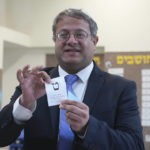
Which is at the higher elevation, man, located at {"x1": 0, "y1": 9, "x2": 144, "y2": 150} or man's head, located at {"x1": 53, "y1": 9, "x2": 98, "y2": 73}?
man's head, located at {"x1": 53, "y1": 9, "x2": 98, "y2": 73}

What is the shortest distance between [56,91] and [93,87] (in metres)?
0.24

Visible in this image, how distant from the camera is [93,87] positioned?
137 centimetres

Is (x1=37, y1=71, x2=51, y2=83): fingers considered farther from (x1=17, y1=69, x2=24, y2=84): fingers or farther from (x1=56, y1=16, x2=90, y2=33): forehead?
(x1=56, y1=16, x2=90, y2=33): forehead

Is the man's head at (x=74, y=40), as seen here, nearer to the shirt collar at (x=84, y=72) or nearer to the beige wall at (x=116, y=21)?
the shirt collar at (x=84, y=72)

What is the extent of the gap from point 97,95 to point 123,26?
11.0ft

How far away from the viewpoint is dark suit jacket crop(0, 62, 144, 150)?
1.22 meters

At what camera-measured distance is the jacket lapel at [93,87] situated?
1.32 metres

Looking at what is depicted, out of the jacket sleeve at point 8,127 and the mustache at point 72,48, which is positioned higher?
the mustache at point 72,48

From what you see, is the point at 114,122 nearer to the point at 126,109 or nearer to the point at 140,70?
the point at 126,109

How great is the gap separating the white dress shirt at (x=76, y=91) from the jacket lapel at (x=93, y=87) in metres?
0.03

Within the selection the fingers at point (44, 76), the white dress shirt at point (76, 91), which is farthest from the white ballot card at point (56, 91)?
the white dress shirt at point (76, 91)

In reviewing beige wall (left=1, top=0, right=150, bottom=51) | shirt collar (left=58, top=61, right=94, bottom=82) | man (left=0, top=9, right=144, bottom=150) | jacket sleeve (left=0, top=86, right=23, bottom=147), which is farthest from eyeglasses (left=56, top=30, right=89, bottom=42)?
beige wall (left=1, top=0, right=150, bottom=51)

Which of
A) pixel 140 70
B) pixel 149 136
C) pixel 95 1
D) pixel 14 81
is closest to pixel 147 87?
pixel 140 70

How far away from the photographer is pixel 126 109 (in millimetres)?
1274
